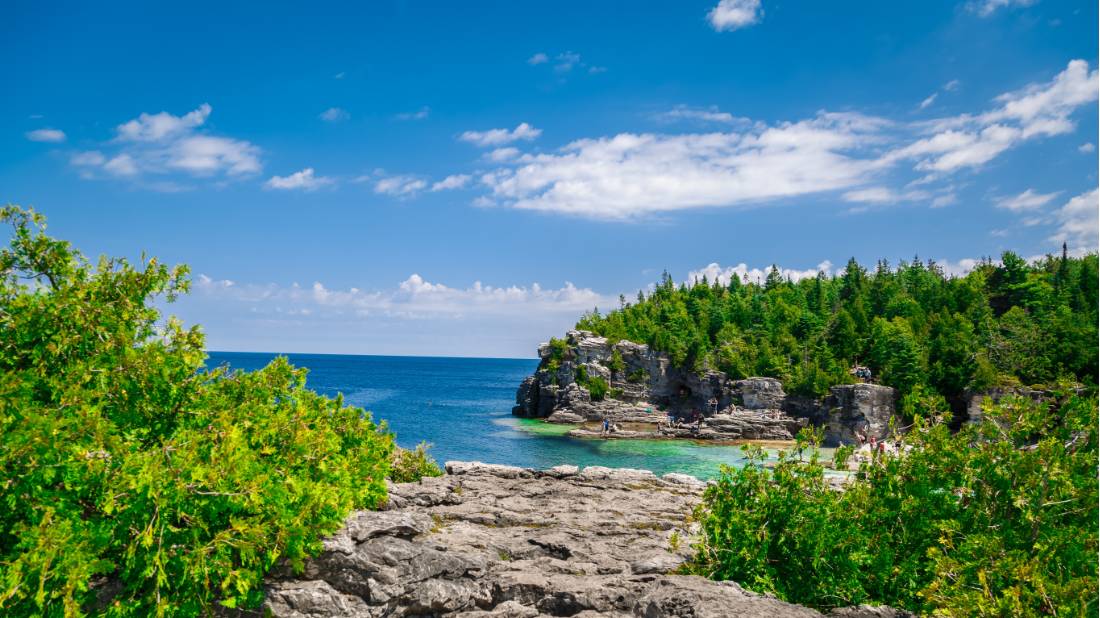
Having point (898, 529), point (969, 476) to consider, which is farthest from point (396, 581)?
point (969, 476)

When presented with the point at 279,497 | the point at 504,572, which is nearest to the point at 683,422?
the point at 504,572

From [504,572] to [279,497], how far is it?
543 cm

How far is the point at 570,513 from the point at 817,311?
93794 millimetres

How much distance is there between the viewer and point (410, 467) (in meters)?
28.3

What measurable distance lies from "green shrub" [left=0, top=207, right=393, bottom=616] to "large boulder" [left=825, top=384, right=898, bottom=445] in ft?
213

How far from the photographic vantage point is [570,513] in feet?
72.5

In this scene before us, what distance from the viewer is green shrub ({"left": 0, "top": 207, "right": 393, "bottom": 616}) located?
10320mm

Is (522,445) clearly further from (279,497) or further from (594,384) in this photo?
(279,497)

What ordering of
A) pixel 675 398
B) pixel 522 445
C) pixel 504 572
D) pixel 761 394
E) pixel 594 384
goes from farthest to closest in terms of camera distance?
1. pixel 675 398
2. pixel 594 384
3. pixel 761 394
4. pixel 522 445
5. pixel 504 572

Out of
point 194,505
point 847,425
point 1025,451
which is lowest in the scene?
point 847,425

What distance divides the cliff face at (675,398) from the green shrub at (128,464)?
208ft

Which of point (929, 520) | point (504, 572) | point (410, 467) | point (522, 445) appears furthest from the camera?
point (522, 445)

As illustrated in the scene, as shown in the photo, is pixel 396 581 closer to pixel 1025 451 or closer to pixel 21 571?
pixel 21 571

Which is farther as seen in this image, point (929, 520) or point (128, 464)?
point (929, 520)
